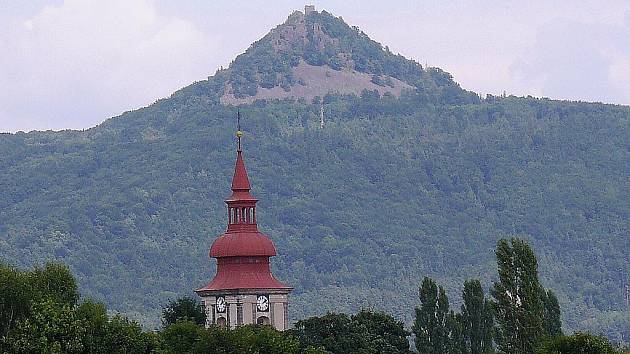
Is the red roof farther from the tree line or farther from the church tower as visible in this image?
the tree line

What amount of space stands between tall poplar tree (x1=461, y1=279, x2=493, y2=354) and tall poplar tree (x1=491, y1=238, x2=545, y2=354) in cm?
1070

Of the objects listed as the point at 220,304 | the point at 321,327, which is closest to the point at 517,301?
the point at 321,327

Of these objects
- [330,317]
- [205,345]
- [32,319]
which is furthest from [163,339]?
[330,317]

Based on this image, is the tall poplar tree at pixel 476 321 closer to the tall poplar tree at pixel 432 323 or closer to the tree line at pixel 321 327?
the tree line at pixel 321 327

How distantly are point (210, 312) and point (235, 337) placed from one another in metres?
13.6

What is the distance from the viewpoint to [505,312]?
90.8 meters

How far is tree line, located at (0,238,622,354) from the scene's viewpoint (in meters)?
85.2

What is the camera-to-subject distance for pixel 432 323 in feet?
342

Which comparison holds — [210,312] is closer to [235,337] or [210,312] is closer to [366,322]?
[366,322]

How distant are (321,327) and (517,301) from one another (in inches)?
548

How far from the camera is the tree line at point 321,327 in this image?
279 feet

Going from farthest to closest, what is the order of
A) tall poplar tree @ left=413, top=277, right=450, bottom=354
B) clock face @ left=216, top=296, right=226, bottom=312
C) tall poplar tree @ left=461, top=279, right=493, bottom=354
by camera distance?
clock face @ left=216, top=296, right=226, bottom=312 → tall poplar tree @ left=461, top=279, right=493, bottom=354 → tall poplar tree @ left=413, top=277, right=450, bottom=354

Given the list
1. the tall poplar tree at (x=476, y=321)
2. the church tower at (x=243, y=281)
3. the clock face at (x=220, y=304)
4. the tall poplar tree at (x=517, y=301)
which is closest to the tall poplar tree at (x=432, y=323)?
the tall poplar tree at (x=476, y=321)

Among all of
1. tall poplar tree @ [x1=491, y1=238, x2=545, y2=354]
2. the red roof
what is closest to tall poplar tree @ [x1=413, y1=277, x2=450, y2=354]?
the red roof
